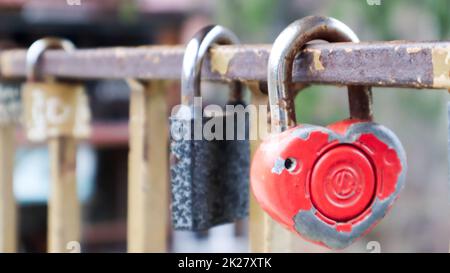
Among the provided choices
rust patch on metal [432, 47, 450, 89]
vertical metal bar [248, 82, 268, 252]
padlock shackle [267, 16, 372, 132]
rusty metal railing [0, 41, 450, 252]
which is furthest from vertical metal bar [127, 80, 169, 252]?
rust patch on metal [432, 47, 450, 89]

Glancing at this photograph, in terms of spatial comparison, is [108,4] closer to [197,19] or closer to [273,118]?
[197,19]

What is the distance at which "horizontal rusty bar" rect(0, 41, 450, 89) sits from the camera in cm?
42

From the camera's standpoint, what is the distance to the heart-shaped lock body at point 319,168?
430 mm

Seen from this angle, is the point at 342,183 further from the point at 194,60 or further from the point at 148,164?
the point at 148,164

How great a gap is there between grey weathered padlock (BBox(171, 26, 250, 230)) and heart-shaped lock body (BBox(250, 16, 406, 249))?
0.09 m

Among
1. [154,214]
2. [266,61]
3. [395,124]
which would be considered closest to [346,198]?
[266,61]

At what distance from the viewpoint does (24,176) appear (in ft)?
12.7

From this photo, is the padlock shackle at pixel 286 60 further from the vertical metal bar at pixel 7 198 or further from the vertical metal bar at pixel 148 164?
the vertical metal bar at pixel 7 198

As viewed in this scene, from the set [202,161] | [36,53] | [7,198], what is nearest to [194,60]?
[202,161]

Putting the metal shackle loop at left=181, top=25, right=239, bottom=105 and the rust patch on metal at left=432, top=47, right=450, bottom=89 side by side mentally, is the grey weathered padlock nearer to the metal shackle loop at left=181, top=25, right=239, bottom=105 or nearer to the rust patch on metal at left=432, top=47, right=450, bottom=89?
the metal shackle loop at left=181, top=25, right=239, bottom=105

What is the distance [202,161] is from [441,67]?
0.68ft

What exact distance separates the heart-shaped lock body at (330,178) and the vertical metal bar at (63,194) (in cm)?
57

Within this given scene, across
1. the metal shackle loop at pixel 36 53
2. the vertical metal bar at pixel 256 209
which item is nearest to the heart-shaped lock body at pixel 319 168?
the vertical metal bar at pixel 256 209

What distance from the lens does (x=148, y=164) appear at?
2.63 feet
